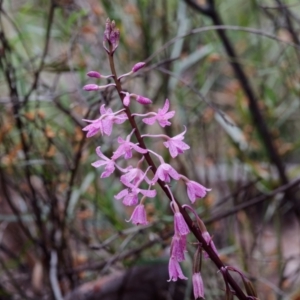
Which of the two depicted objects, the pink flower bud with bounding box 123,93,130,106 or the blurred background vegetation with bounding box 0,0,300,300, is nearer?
the pink flower bud with bounding box 123,93,130,106

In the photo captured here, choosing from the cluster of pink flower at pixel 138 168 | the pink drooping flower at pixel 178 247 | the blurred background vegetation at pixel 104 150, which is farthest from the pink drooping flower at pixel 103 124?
the blurred background vegetation at pixel 104 150

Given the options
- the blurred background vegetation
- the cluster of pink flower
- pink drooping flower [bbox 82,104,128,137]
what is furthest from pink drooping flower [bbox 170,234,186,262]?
the blurred background vegetation

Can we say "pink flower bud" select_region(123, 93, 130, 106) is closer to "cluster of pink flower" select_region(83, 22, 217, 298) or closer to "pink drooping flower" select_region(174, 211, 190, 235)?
"cluster of pink flower" select_region(83, 22, 217, 298)

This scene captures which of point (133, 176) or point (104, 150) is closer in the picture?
point (133, 176)

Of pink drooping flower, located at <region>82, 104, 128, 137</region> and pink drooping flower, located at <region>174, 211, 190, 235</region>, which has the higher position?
pink drooping flower, located at <region>82, 104, 128, 137</region>

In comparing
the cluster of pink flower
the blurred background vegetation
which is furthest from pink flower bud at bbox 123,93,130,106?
the blurred background vegetation

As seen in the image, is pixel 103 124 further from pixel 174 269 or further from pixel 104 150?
pixel 104 150

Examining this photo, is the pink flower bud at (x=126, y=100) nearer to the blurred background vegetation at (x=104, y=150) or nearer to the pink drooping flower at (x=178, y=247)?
the pink drooping flower at (x=178, y=247)

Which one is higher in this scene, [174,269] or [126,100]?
[126,100]

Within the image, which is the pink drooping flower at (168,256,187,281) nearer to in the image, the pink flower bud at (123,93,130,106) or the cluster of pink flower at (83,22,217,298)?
the cluster of pink flower at (83,22,217,298)

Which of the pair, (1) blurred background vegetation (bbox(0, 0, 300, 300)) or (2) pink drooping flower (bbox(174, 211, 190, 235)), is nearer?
(2) pink drooping flower (bbox(174, 211, 190, 235))

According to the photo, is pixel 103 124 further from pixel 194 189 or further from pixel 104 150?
pixel 104 150

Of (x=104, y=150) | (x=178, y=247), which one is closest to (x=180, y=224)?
(x=178, y=247)
